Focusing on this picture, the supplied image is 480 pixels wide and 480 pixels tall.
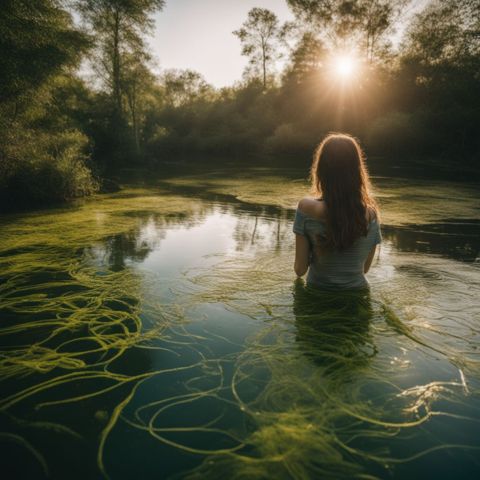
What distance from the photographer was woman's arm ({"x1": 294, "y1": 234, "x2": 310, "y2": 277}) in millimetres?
2762

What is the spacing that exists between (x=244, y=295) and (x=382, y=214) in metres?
5.28

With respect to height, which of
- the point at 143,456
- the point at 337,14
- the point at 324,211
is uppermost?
the point at 337,14

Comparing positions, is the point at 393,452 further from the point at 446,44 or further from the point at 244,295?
the point at 446,44

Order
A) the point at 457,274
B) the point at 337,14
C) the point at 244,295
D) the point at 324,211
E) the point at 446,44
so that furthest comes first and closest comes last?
the point at 337,14
the point at 446,44
the point at 457,274
the point at 244,295
the point at 324,211

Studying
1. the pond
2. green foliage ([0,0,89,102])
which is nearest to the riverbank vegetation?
green foliage ([0,0,89,102])

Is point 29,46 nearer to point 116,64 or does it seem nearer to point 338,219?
point 338,219

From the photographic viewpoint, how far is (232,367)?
228 cm

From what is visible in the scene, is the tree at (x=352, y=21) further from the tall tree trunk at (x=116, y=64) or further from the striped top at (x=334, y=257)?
the striped top at (x=334, y=257)

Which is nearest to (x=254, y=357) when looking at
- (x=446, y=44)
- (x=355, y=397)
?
(x=355, y=397)

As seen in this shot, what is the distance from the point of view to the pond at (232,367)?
1.62 metres

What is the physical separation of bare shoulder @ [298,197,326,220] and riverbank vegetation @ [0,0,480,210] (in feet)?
25.5

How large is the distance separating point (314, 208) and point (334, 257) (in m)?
0.44

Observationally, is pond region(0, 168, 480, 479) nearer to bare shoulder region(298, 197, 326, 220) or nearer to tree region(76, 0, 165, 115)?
bare shoulder region(298, 197, 326, 220)

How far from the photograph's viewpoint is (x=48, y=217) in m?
7.29
